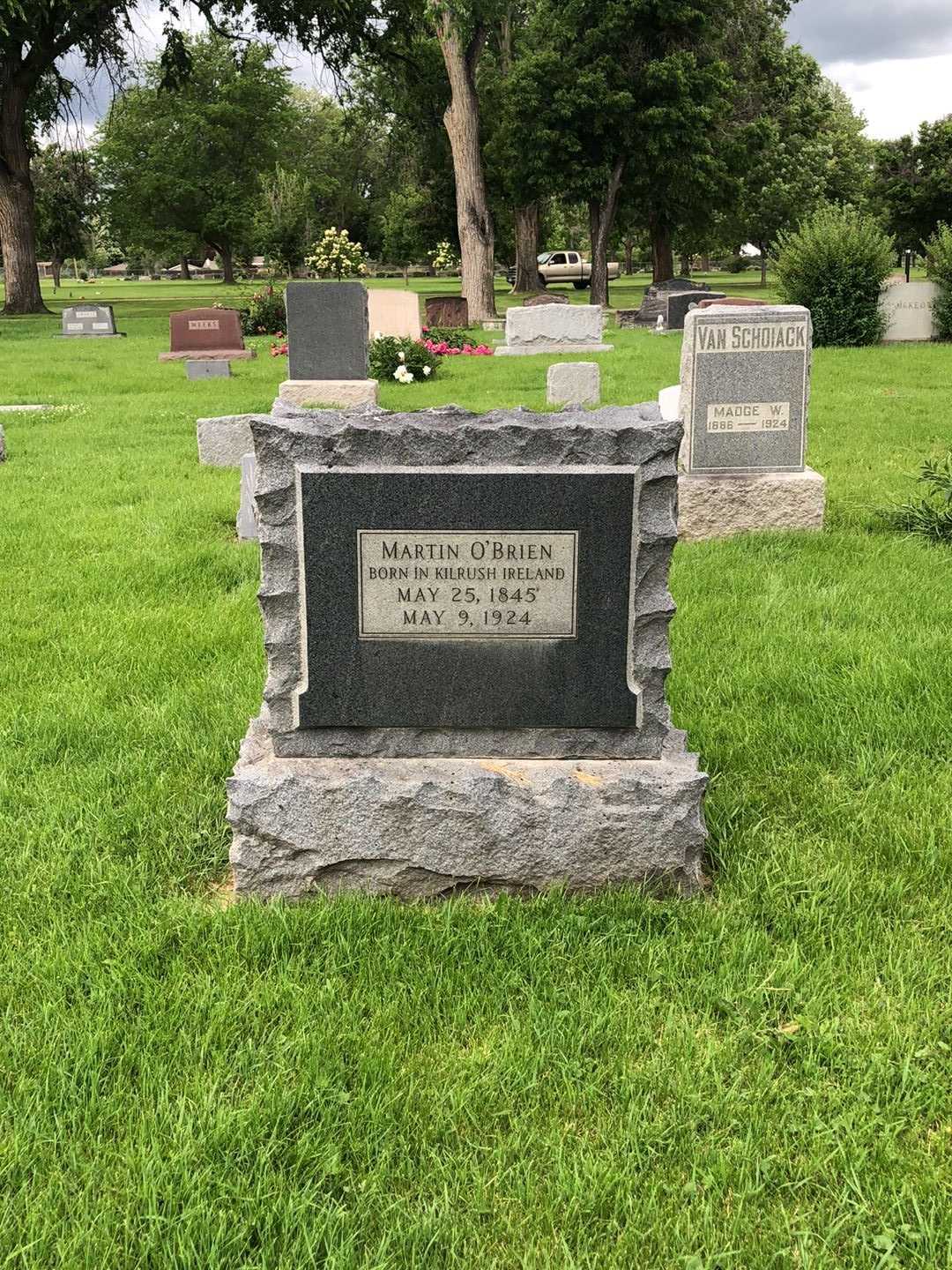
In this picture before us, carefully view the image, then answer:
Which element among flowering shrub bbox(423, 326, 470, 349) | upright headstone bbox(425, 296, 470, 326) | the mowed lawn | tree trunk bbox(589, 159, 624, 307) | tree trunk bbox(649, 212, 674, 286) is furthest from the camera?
tree trunk bbox(649, 212, 674, 286)

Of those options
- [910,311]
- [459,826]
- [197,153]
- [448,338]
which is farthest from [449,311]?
[197,153]

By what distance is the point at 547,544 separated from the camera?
304 cm

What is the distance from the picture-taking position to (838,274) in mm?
19328

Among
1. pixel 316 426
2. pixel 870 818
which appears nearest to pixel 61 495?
pixel 316 426

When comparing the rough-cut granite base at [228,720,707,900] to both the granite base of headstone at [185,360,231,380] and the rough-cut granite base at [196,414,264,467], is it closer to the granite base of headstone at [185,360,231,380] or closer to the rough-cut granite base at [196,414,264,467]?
the rough-cut granite base at [196,414,264,467]

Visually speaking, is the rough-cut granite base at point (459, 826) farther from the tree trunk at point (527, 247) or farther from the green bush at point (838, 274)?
the tree trunk at point (527, 247)

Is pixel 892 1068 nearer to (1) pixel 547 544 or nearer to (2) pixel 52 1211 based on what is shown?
(1) pixel 547 544

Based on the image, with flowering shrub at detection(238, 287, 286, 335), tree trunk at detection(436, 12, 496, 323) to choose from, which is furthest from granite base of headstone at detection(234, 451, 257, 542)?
tree trunk at detection(436, 12, 496, 323)

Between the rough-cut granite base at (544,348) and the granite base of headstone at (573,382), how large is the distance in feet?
23.6

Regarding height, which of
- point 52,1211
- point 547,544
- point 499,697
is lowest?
point 52,1211

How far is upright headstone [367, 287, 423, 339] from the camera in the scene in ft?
65.3

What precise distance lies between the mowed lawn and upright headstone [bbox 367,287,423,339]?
52.7 feet

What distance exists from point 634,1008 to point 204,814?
1570 millimetres

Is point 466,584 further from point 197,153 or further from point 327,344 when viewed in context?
point 197,153
